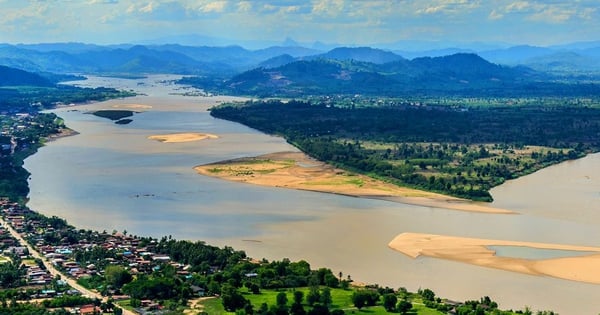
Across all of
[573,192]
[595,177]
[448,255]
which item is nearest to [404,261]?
[448,255]

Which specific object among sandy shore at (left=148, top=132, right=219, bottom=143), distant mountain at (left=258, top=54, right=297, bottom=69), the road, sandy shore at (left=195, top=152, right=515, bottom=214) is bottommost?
the road

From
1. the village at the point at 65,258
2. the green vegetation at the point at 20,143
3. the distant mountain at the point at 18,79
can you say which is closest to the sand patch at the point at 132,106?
the green vegetation at the point at 20,143

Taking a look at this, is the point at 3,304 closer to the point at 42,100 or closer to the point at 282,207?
the point at 282,207

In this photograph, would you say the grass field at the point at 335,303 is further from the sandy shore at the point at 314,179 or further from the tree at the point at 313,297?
the sandy shore at the point at 314,179

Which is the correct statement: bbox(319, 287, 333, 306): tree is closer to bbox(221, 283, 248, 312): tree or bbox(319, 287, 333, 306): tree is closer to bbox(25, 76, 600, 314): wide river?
bbox(221, 283, 248, 312): tree

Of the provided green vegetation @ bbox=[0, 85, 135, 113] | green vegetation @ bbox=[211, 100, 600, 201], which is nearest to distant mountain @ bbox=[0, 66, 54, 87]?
green vegetation @ bbox=[0, 85, 135, 113]

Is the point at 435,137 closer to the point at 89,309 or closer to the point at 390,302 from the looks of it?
the point at 390,302
